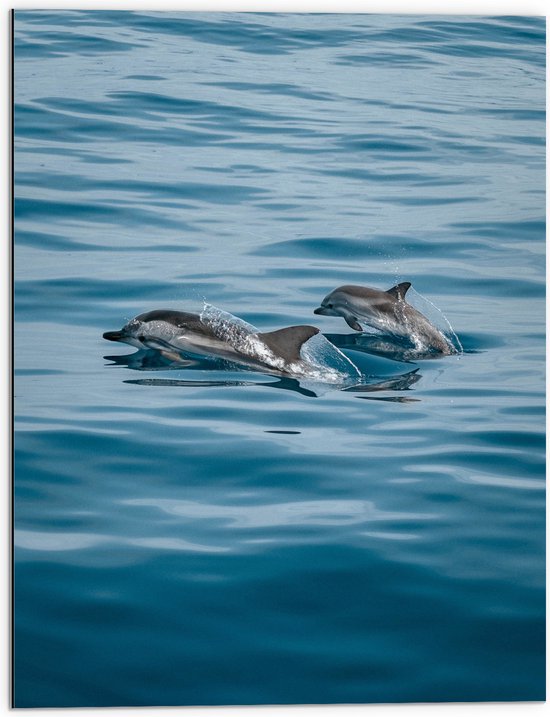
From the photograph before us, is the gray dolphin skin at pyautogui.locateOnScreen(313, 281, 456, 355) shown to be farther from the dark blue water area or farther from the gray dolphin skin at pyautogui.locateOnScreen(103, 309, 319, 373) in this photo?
the gray dolphin skin at pyautogui.locateOnScreen(103, 309, 319, 373)

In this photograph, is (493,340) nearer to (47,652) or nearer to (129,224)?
(129,224)

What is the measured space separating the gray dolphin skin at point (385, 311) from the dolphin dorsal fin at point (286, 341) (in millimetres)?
248

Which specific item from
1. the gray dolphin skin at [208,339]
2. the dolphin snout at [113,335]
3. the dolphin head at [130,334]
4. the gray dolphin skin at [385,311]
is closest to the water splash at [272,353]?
the gray dolphin skin at [208,339]

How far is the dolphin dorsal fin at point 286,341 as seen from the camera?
7.53 metres

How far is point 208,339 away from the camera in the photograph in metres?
7.70

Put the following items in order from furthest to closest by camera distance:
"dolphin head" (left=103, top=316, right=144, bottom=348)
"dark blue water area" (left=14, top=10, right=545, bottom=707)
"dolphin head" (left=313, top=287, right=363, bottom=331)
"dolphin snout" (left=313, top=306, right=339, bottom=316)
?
"dolphin snout" (left=313, top=306, right=339, bottom=316)
"dolphin head" (left=313, top=287, right=363, bottom=331)
"dolphin head" (left=103, top=316, right=144, bottom=348)
"dark blue water area" (left=14, top=10, right=545, bottom=707)

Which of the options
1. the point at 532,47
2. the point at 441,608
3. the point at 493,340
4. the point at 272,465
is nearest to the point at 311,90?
the point at 532,47

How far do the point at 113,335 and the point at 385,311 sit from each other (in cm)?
170

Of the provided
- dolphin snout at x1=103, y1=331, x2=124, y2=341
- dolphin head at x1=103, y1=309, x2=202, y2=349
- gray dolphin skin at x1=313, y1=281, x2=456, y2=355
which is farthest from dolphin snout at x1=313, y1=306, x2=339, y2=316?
dolphin snout at x1=103, y1=331, x2=124, y2=341

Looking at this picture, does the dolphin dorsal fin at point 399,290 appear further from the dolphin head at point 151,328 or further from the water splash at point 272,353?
the dolphin head at point 151,328

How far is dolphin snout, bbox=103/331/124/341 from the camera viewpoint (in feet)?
24.3

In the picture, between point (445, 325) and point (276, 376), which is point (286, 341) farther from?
point (445, 325)

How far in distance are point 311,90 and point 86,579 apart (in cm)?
335

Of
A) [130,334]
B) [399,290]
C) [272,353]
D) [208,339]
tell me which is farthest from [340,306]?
[130,334]
